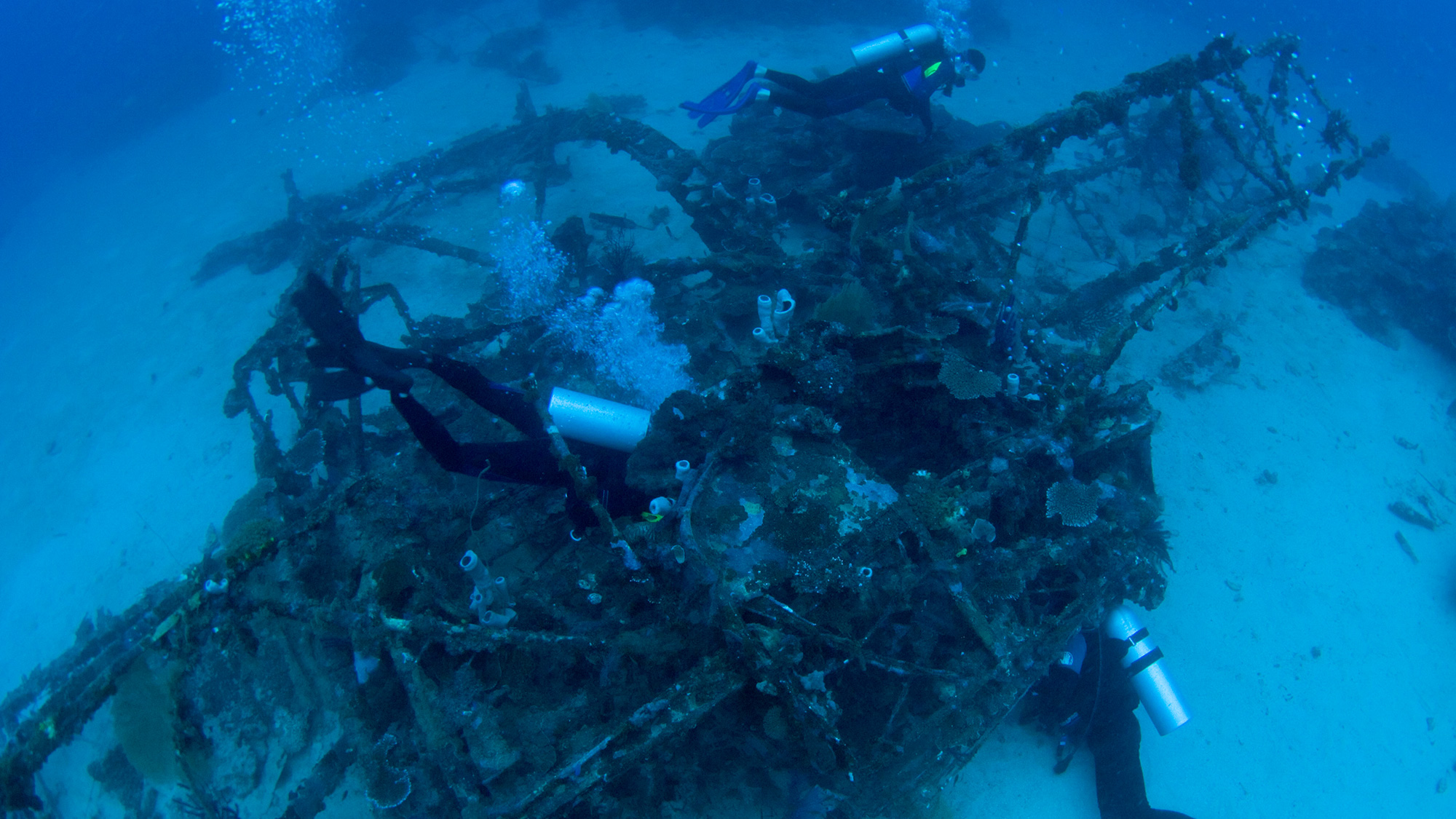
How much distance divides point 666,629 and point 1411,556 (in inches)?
335

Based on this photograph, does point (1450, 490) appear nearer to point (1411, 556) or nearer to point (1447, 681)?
point (1411, 556)

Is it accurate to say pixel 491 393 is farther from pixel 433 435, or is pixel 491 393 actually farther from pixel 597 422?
pixel 597 422

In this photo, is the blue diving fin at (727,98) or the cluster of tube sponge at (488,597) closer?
the cluster of tube sponge at (488,597)

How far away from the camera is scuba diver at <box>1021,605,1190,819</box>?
14.0ft

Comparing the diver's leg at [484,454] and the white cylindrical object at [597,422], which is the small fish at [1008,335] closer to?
the white cylindrical object at [597,422]

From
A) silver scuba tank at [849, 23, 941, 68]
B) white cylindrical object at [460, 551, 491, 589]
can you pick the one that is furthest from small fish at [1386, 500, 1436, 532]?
white cylindrical object at [460, 551, 491, 589]

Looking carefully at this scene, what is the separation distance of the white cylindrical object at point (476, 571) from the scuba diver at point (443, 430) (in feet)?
2.27

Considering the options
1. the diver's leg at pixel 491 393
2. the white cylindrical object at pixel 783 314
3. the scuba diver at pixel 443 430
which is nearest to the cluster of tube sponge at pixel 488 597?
the scuba diver at pixel 443 430

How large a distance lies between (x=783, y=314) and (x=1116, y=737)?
4.08m

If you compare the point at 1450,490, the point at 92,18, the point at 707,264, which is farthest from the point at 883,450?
the point at 92,18

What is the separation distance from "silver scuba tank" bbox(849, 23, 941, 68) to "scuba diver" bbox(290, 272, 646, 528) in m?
7.25

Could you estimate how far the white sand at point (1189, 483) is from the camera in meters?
4.98

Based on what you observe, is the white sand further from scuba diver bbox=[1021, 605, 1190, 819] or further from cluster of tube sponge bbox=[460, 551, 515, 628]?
cluster of tube sponge bbox=[460, 551, 515, 628]

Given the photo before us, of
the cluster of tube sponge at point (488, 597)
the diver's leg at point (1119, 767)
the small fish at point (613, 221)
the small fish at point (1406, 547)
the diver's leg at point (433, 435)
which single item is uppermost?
the small fish at point (613, 221)
